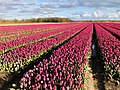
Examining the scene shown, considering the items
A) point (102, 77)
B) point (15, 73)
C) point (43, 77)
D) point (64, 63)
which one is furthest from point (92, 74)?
point (43, 77)

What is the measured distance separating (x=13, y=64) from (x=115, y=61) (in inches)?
170

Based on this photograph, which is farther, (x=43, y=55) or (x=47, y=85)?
(x=43, y=55)

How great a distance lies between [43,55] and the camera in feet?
42.0

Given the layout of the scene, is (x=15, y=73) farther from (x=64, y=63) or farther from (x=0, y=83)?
(x=64, y=63)

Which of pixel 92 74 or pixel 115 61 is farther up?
pixel 115 61

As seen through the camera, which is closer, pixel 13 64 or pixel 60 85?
pixel 60 85

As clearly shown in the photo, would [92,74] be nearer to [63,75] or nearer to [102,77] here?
[102,77]

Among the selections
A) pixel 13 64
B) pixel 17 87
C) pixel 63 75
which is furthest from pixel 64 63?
pixel 13 64

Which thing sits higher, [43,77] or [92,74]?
[43,77]

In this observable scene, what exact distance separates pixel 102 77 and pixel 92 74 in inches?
21.4

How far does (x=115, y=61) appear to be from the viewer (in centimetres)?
942

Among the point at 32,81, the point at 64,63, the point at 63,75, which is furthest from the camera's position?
the point at 64,63

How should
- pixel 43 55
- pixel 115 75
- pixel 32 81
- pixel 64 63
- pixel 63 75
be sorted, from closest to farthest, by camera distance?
1. pixel 32 81
2. pixel 63 75
3. pixel 64 63
4. pixel 115 75
5. pixel 43 55

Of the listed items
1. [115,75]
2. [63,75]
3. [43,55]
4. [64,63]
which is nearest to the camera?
[63,75]
